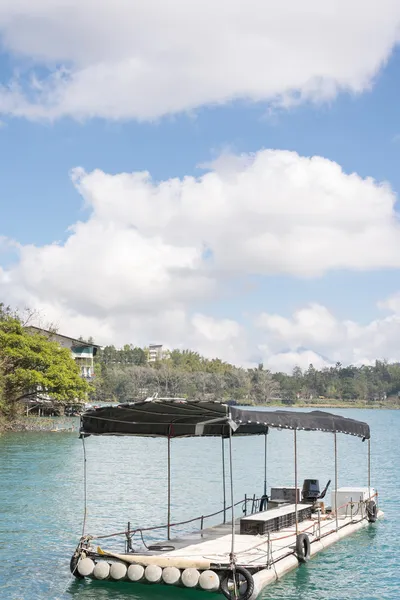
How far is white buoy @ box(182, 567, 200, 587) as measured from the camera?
1532 centimetres

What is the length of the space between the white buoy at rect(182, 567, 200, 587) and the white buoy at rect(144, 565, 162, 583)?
0.57 m

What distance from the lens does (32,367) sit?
67.6 m

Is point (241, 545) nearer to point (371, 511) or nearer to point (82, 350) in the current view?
point (371, 511)

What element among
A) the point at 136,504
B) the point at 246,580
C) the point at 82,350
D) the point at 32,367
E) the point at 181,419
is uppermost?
the point at 82,350

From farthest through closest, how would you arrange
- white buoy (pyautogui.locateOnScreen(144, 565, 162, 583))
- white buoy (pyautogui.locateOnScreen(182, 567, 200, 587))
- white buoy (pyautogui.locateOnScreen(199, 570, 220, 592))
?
white buoy (pyautogui.locateOnScreen(144, 565, 162, 583)) → white buoy (pyautogui.locateOnScreen(182, 567, 200, 587)) → white buoy (pyautogui.locateOnScreen(199, 570, 220, 592))

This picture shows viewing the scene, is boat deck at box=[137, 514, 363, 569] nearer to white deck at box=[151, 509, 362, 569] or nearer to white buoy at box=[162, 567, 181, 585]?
white deck at box=[151, 509, 362, 569]

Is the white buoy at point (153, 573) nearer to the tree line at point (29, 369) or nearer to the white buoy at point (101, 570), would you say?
the white buoy at point (101, 570)

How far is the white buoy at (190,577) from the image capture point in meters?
15.3

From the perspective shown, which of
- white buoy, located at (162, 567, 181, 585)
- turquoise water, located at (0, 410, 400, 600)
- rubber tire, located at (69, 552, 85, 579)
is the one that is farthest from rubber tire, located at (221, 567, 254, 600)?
rubber tire, located at (69, 552, 85, 579)

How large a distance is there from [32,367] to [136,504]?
129ft

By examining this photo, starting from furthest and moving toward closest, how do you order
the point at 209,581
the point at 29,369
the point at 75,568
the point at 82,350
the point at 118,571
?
the point at 82,350, the point at 29,369, the point at 75,568, the point at 118,571, the point at 209,581

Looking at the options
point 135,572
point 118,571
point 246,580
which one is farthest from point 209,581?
point 118,571

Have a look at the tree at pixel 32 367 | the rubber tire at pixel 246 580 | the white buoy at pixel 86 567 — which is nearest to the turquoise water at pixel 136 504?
the white buoy at pixel 86 567

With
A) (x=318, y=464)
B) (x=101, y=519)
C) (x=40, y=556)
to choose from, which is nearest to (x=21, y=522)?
(x=101, y=519)
